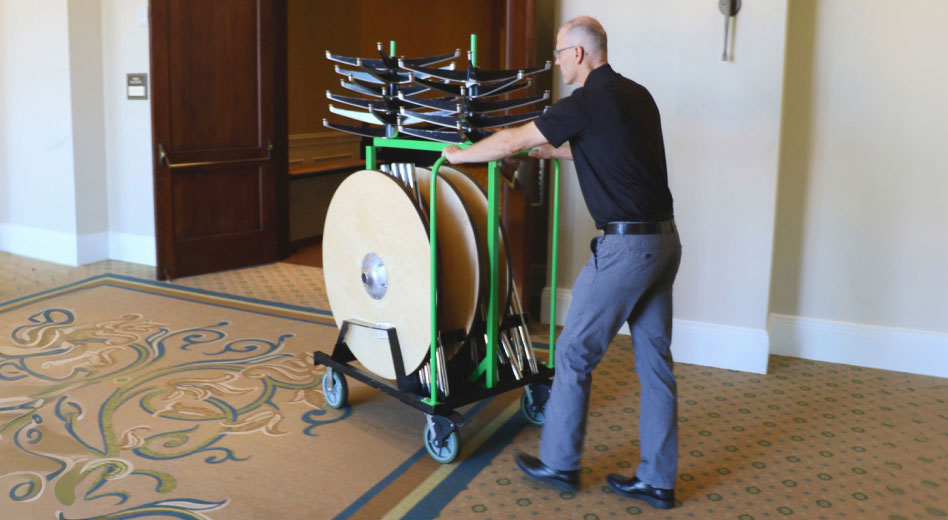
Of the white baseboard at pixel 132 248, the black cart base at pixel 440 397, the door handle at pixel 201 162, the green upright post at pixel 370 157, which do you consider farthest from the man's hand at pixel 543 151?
the white baseboard at pixel 132 248

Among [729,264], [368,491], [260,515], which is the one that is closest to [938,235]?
[729,264]

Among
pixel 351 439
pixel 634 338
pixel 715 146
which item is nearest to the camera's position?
pixel 634 338

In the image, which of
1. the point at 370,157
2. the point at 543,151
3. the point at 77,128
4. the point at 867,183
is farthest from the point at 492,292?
the point at 77,128

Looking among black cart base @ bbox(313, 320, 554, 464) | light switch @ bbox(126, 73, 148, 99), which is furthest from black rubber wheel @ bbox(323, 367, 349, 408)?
light switch @ bbox(126, 73, 148, 99)

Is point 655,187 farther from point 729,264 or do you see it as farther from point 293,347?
point 293,347

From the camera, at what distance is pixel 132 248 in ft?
22.6

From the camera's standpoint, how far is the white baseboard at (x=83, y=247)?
6797mm

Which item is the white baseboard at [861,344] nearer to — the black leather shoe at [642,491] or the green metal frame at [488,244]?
the green metal frame at [488,244]

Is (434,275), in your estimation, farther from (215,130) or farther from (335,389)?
(215,130)

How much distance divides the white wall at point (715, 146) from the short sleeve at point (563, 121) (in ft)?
6.05

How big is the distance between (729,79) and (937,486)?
2.20 meters

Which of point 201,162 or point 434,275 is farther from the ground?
point 201,162

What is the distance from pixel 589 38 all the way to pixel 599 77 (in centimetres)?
15

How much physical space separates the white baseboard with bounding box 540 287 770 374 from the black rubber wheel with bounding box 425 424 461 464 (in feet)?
6.01
